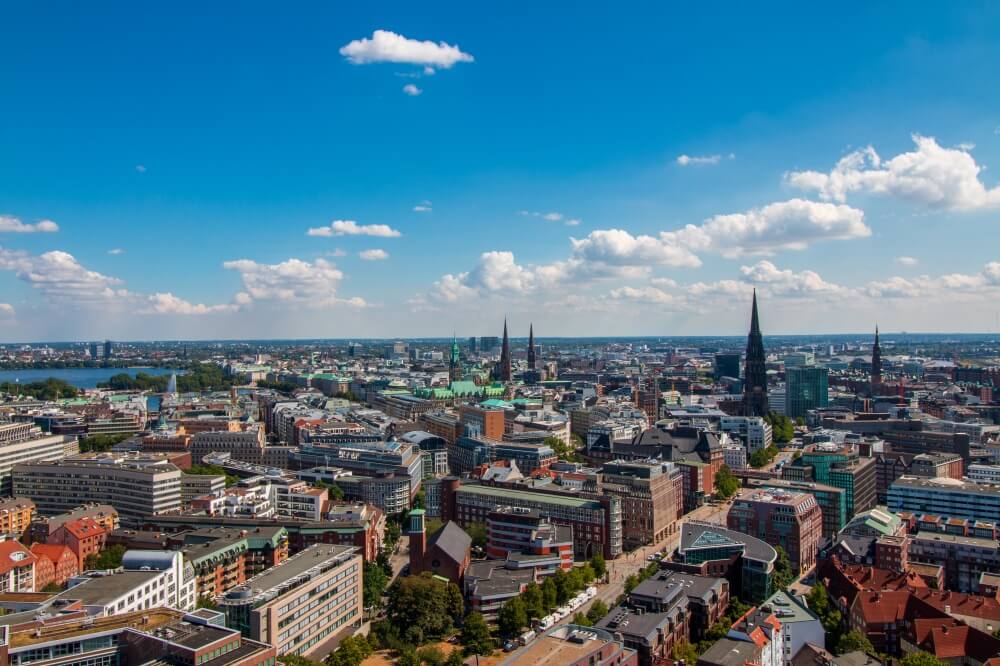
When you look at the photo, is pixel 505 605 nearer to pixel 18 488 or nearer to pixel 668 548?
pixel 668 548

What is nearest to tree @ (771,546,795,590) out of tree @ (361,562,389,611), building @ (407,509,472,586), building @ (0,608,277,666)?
building @ (407,509,472,586)

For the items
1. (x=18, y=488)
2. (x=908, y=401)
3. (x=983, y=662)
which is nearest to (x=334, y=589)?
(x=983, y=662)

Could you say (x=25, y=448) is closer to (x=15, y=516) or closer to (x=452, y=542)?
(x=15, y=516)

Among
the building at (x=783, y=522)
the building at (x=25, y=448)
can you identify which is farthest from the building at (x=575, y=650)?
the building at (x=25, y=448)

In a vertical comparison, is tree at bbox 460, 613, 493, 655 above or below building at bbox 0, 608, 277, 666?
below

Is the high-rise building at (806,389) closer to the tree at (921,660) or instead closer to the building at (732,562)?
the building at (732,562)

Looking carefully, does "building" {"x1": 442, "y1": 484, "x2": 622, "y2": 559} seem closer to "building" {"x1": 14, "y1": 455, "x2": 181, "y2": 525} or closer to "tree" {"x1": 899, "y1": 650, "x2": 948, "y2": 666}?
"building" {"x1": 14, "y1": 455, "x2": 181, "y2": 525}
